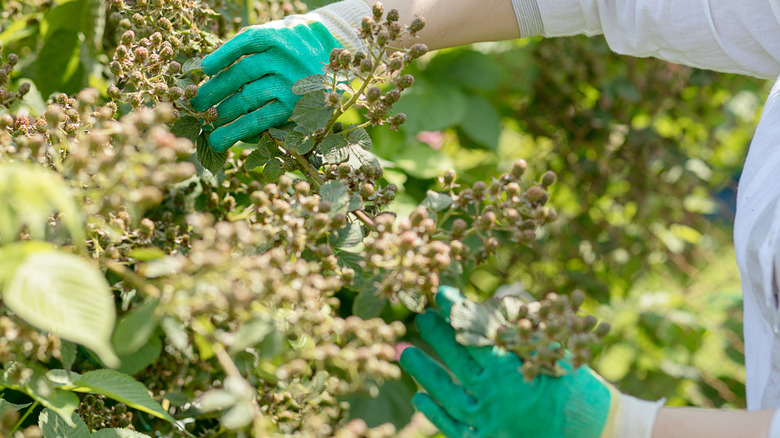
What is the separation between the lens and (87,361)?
→ 125cm

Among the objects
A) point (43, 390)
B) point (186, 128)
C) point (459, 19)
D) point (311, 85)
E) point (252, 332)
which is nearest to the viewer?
point (252, 332)

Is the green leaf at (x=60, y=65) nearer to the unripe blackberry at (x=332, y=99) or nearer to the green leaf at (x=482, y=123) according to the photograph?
the unripe blackberry at (x=332, y=99)

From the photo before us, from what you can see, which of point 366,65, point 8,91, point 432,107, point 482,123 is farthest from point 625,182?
point 8,91

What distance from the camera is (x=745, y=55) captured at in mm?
1441

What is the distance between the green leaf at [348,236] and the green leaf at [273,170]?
8.8 inches

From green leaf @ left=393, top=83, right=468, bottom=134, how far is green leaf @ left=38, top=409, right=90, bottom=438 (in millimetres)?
1452

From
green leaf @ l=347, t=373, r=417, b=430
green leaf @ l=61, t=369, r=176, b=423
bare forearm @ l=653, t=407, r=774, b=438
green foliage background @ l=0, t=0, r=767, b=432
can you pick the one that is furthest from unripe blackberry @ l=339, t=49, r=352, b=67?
green foliage background @ l=0, t=0, r=767, b=432

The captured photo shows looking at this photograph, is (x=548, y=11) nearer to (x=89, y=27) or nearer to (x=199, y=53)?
(x=199, y=53)

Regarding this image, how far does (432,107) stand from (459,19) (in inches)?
32.8

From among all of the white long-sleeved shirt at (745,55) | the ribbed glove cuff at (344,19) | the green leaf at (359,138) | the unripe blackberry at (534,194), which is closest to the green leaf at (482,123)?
the white long-sleeved shirt at (745,55)

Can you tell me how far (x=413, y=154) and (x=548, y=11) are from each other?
67cm

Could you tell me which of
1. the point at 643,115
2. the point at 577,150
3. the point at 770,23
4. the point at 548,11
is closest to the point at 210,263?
the point at 548,11

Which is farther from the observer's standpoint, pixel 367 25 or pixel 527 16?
pixel 527 16

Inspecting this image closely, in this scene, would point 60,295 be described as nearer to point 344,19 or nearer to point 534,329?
point 534,329
